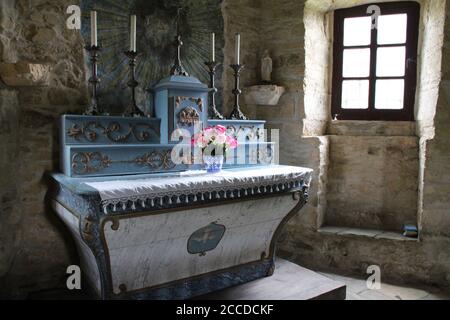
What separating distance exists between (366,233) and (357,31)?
2.07 metres

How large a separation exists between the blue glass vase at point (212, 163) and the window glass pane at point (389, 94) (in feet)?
6.66

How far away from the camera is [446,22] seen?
329 cm

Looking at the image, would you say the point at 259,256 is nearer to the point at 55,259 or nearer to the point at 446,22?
the point at 55,259

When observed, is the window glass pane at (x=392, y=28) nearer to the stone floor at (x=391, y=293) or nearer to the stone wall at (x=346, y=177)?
the stone wall at (x=346, y=177)

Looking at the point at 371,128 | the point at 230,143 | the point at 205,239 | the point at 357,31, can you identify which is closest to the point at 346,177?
the point at 371,128

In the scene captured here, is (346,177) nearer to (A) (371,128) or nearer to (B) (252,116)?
(A) (371,128)

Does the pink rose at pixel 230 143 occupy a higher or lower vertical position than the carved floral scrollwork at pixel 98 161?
higher

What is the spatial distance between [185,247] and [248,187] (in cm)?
60

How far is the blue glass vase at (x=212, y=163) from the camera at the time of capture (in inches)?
113

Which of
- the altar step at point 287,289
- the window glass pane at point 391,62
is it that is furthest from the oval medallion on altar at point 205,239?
the window glass pane at point 391,62

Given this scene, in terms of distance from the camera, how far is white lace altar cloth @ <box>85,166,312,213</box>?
2.22 m

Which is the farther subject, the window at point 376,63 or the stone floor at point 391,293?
the window at point 376,63

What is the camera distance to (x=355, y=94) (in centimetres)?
409

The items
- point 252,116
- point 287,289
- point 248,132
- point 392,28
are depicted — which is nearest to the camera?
point 287,289
